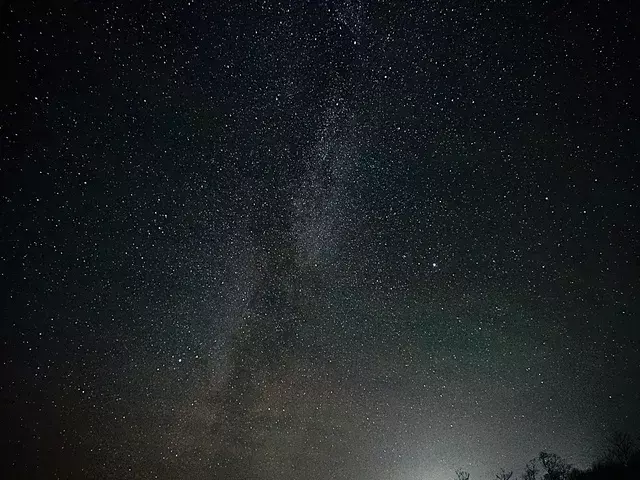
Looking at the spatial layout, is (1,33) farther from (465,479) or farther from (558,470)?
(465,479)

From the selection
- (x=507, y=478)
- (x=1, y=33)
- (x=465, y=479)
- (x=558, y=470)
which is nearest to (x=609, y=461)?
(x=558, y=470)

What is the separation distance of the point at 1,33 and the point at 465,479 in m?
52.8

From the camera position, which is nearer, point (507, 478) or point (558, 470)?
point (558, 470)

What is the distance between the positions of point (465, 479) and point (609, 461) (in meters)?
19.9

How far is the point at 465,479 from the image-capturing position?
42.5 meters

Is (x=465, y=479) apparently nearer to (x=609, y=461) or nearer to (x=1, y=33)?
(x=609, y=461)

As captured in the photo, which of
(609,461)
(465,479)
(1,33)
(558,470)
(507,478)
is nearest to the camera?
(1,33)

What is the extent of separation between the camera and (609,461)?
26688mm

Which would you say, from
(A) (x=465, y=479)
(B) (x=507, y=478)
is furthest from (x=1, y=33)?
(A) (x=465, y=479)

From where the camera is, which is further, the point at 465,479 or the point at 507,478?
the point at 465,479

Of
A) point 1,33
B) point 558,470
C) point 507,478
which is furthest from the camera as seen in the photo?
point 507,478

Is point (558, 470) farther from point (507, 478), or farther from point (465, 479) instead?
point (465, 479)

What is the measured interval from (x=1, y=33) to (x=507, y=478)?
44160mm

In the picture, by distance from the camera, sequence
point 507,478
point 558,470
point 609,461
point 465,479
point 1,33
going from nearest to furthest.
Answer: point 1,33
point 609,461
point 558,470
point 507,478
point 465,479
